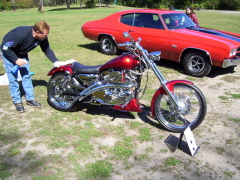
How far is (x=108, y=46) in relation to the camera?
9.08 meters

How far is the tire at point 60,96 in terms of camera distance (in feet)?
15.4

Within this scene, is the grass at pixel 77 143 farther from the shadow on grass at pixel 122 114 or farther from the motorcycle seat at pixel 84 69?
the motorcycle seat at pixel 84 69

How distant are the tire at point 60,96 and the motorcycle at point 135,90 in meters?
0.13

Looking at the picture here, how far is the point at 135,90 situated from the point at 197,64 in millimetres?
3336

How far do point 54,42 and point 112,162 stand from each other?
31.4ft

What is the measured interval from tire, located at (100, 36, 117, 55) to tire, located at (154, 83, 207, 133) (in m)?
5.05

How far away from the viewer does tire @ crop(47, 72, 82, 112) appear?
4.70 meters

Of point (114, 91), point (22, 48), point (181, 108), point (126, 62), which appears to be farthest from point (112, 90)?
point (22, 48)

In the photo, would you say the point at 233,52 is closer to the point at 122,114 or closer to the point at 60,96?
the point at 122,114

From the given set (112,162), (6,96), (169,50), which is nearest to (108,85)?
(112,162)

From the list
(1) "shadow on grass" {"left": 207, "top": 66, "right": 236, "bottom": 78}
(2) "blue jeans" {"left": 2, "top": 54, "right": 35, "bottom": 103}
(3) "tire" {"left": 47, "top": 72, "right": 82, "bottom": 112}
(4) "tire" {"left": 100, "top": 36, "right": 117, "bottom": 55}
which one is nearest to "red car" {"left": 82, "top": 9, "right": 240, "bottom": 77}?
(4) "tire" {"left": 100, "top": 36, "right": 117, "bottom": 55}

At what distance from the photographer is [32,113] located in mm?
4754

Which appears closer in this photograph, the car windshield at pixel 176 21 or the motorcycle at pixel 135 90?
the motorcycle at pixel 135 90

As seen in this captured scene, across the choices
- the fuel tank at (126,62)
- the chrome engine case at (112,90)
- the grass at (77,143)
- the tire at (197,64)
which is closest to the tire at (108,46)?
the tire at (197,64)
